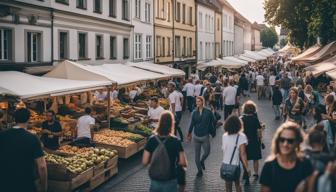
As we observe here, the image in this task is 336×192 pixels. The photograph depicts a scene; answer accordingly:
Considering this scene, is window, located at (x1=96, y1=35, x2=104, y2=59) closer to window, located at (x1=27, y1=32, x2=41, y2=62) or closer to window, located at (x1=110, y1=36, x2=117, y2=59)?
window, located at (x1=110, y1=36, x2=117, y2=59)

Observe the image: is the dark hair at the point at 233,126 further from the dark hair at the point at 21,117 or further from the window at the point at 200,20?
the window at the point at 200,20

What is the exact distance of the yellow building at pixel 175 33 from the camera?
3934 cm

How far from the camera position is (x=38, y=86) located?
14383mm

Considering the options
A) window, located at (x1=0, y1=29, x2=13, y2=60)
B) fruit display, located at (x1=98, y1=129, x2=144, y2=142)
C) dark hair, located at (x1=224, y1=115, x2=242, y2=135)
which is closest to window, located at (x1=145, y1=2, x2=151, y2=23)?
window, located at (x1=0, y1=29, x2=13, y2=60)

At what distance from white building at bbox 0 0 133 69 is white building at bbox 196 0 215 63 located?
2117 centimetres

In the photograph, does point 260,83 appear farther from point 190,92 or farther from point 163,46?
point 190,92

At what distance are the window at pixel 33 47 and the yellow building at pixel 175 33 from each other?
702 inches

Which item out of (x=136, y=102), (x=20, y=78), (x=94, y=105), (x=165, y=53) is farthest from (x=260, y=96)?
(x=20, y=78)

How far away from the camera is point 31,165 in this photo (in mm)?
7066

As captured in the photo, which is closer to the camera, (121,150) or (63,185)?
(63,185)

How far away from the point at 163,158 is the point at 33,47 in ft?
46.4

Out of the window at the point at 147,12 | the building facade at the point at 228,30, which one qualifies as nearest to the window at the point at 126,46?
the window at the point at 147,12

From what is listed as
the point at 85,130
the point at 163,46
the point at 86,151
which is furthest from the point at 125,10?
the point at 86,151

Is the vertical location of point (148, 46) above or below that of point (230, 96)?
above
